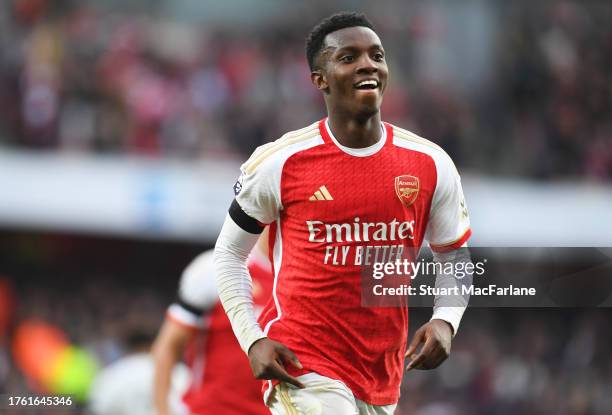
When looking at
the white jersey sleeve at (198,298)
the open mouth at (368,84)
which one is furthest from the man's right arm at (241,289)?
the white jersey sleeve at (198,298)

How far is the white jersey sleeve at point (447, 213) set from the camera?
4.94 metres

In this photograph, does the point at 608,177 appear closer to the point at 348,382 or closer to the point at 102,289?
the point at 102,289

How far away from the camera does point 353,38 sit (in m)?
4.79

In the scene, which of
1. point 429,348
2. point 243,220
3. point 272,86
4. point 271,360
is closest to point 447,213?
point 429,348

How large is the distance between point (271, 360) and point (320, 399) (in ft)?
0.77

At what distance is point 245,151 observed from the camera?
599 inches

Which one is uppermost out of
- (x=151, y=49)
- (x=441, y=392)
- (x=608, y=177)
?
(x=151, y=49)

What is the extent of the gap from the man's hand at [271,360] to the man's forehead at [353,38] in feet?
3.82

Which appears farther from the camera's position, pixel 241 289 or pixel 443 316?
pixel 241 289

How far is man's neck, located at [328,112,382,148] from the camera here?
487 cm

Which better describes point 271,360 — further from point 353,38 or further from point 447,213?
point 353,38

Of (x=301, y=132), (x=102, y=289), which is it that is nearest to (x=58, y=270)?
(x=102, y=289)

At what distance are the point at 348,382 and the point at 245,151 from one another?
1053 centimetres

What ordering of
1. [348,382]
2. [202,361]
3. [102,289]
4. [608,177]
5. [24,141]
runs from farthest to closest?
1. [102,289]
2. [608,177]
3. [24,141]
4. [202,361]
5. [348,382]
